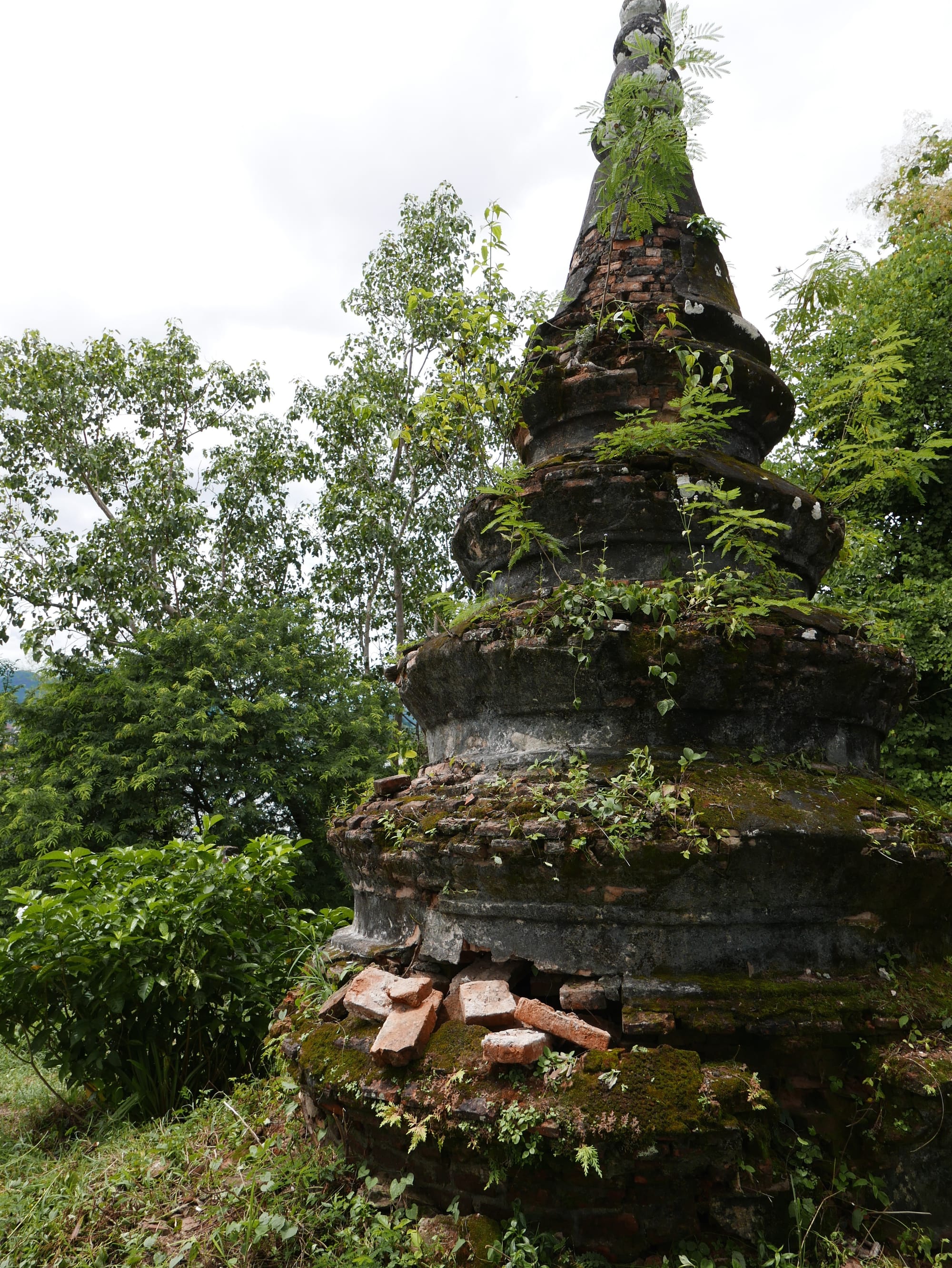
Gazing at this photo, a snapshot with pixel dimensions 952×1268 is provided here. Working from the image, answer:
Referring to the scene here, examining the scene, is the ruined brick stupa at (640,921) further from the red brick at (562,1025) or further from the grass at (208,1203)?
the grass at (208,1203)

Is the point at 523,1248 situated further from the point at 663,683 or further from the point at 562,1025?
the point at 663,683

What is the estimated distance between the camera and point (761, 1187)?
279 cm

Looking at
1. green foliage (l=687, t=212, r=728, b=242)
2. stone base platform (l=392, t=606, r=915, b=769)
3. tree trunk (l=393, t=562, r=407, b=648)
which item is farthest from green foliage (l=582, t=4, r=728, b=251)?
tree trunk (l=393, t=562, r=407, b=648)

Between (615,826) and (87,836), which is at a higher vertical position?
(615,826)


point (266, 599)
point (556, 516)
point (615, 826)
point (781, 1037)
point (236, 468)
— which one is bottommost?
point (781, 1037)

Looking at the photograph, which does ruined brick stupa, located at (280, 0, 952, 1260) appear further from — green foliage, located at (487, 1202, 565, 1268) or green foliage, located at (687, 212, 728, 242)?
green foliage, located at (687, 212, 728, 242)

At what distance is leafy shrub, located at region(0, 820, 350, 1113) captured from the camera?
422cm

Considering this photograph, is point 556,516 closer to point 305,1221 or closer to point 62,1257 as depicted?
point 305,1221

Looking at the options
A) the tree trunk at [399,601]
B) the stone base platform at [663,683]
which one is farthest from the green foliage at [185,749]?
the stone base platform at [663,683]

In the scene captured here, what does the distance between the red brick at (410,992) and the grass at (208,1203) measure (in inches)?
24.9

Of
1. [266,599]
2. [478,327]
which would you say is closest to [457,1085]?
[478,327]

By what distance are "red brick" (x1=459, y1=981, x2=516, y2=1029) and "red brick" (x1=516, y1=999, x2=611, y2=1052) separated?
0.04 metres

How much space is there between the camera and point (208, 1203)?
122 inches

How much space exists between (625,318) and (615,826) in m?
3.12
